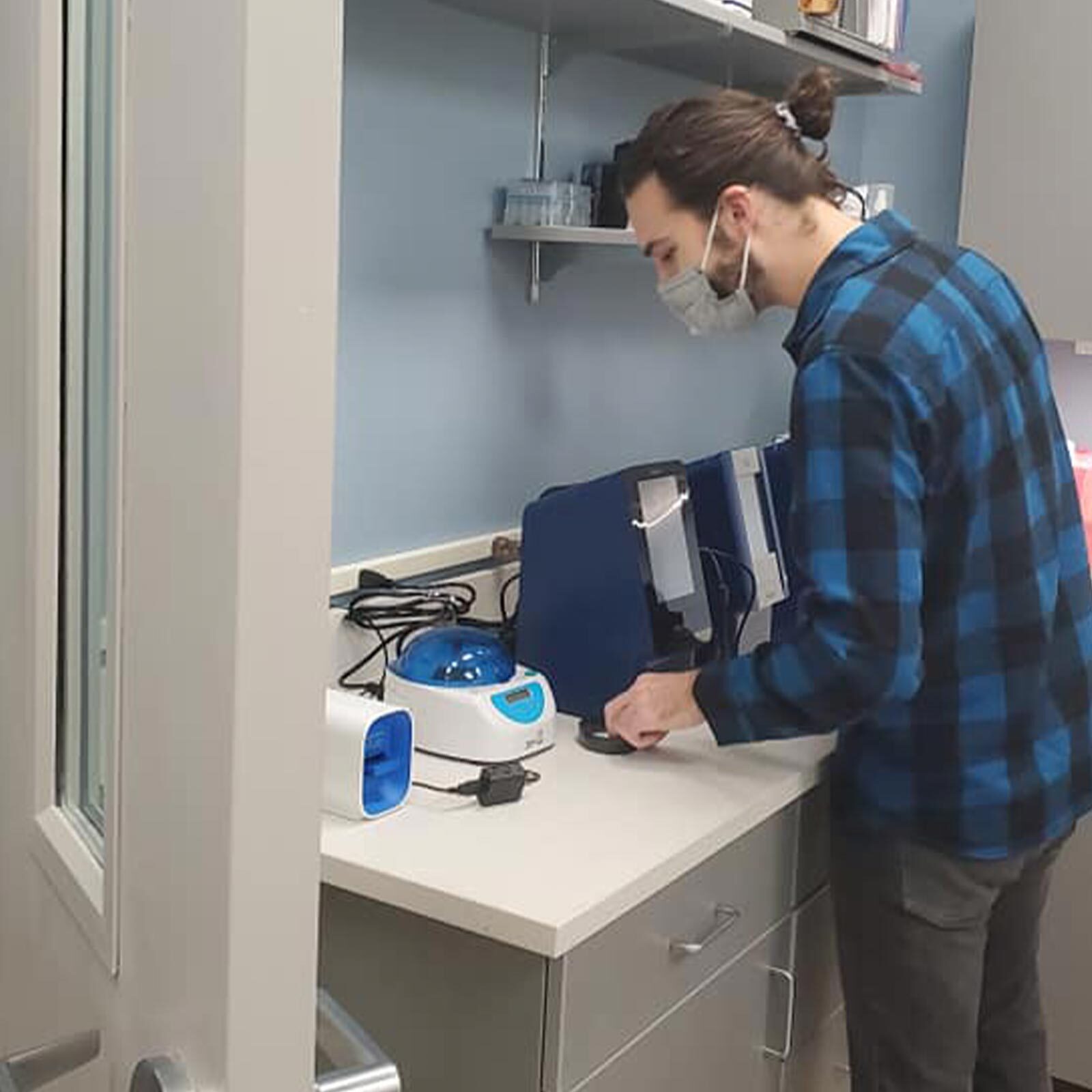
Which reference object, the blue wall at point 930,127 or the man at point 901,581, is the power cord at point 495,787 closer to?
the man at point 901,581

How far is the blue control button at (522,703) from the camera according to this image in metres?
1.73

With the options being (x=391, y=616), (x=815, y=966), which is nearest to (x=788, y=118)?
(x=391, y=616)

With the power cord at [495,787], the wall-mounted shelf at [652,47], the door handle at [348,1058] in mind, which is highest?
the wall-mounted shelf at [652,47]

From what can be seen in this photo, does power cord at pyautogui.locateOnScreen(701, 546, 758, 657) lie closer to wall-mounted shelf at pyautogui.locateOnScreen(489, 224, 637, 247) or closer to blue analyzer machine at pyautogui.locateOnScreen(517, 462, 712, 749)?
blue analyzer machine at pyautogui.locateOnScreen(517, 462, 712, 749)

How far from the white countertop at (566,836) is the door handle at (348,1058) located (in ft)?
1.73

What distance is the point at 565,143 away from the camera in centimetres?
234

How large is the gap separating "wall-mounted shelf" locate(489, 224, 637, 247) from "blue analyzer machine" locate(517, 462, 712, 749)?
371 millimetres

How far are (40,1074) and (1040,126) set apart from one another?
2.53 m

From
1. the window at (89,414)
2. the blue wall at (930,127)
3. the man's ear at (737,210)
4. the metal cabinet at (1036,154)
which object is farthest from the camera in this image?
the blue wall at (930,127)

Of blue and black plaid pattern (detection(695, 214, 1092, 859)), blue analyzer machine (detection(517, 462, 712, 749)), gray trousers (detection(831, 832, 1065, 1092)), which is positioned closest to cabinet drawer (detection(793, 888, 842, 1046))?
gray trousers (detection(831, 832, 1065, 1092))

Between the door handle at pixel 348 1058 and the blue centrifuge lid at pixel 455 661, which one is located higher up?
the door handle at pixel 348 1058

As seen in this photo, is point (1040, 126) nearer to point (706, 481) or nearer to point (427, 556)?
point (706, 481)

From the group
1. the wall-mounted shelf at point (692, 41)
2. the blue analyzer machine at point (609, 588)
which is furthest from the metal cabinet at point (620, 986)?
the wall-mounted shelf at point (692, 41)

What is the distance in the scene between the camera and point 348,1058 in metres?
0.78
